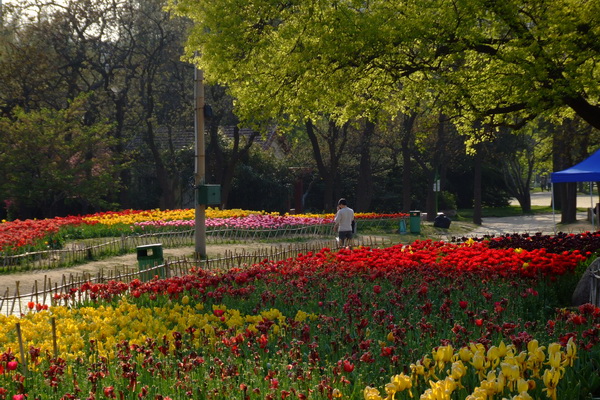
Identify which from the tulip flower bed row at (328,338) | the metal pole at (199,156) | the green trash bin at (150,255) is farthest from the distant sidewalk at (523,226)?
the tulip flower bed row at (328,338)

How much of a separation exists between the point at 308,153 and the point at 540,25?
3727 cm

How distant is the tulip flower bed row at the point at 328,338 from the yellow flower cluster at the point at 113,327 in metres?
0.03

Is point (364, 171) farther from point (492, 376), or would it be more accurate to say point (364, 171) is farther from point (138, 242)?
point (492, 376)

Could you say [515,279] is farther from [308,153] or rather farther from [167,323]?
[308,153]

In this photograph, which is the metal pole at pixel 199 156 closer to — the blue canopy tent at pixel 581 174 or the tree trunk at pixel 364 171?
the blue canopy tent at pixel 581 174

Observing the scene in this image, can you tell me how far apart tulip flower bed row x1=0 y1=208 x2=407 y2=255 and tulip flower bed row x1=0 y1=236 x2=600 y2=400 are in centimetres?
984

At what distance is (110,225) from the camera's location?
2714 centimetres

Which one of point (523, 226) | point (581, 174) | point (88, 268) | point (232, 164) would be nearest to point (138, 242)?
point (88, 268)

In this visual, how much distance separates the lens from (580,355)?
6566 mm

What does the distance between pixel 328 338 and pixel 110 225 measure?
2056 cm

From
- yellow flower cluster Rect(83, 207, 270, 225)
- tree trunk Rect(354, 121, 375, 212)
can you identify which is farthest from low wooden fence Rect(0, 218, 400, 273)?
tree trunk Rect(354, 121, 375, 212)

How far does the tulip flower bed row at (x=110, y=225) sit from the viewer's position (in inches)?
824

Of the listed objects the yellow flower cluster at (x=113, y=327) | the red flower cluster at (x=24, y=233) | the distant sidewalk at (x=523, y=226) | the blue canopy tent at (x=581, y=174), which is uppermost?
the blue canopy tent at (x=581, y=174)

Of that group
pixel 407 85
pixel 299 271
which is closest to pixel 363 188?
pixel 407 85
